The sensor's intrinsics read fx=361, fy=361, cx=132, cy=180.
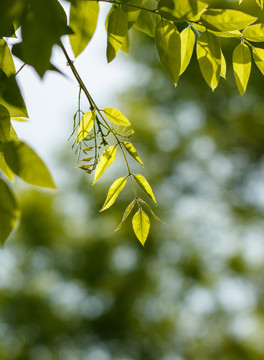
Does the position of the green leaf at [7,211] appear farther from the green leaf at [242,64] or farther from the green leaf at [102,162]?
the green leaf at [242,64]

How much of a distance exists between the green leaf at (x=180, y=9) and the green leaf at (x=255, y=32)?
0.12 metres

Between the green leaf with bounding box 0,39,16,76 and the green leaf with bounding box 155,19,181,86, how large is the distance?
164 millimetres

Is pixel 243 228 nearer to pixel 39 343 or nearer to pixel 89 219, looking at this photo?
pixel 89 219

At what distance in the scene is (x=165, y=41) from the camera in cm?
39

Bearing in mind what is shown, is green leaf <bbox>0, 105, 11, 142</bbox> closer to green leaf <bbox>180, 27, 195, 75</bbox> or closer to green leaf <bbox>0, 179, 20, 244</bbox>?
green leaf <bbox>0, 179, 20, 244</bbox>

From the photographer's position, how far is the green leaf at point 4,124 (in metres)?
0.36

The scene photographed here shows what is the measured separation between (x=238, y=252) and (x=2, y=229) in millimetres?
4729

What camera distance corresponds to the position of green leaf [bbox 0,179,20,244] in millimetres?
288

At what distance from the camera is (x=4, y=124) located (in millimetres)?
364

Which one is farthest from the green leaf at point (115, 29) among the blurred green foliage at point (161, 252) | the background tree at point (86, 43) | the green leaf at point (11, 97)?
the blurred green foliage at point (161, 252)

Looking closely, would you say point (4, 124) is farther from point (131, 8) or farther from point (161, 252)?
point (161, 252)

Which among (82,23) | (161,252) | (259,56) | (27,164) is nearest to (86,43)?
(82,23)

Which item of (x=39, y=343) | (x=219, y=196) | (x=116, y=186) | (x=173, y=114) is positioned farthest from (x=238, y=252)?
(x=116, y=186)

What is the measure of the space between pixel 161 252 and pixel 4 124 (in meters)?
4.60
